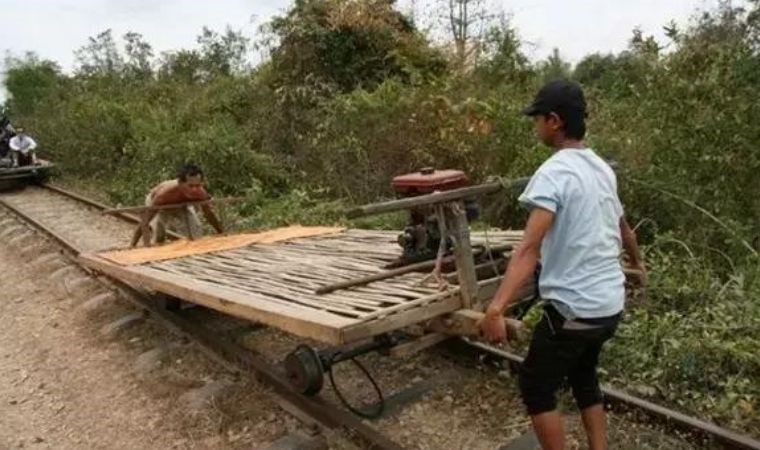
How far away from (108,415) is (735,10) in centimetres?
906

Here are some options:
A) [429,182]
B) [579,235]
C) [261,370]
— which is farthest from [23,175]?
[579,235]

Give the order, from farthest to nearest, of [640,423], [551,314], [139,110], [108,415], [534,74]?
1. [139,110]
2. [534,74]
3. [108,415]
4. [640,423]
5. [551,314]

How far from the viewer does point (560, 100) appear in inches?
107

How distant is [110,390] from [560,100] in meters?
3.89

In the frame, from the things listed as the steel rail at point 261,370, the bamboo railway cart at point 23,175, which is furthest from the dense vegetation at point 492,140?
the steel rail at point 261,370

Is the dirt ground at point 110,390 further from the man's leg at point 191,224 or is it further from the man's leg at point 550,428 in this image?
the man's leg at point 550,428

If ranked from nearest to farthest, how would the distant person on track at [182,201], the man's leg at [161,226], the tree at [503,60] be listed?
the distant person on track at [182,201] → the man's leg at [161,226] → the tree at [503,60]

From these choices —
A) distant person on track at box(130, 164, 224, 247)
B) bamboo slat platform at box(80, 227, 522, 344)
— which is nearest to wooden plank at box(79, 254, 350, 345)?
bamboo slat platform at box(80, 227, 522, 344)

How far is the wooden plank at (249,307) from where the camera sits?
3281mm

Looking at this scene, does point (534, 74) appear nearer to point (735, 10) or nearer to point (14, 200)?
point (735, 10)

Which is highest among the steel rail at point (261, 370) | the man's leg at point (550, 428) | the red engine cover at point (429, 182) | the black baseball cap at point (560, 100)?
the black baseball cap at point (560, 100)

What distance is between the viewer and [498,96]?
9.59 meters

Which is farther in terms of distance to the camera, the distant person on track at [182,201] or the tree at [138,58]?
the tree at [138,58]

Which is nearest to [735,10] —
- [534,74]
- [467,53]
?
[534,74]
